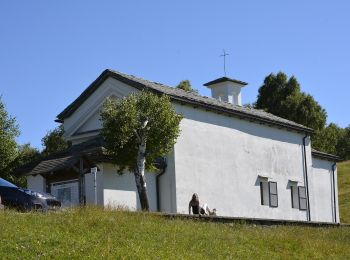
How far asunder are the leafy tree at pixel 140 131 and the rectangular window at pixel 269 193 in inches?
386

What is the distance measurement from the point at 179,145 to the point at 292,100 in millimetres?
42947

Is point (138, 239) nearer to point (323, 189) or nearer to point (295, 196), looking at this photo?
point (295, 196)

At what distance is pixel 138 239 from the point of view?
18.1 metres

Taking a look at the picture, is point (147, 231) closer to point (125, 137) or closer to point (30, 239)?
point (30, 239)

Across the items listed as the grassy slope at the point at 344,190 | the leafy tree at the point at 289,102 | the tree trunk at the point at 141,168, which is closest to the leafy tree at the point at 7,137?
the tree trunk at the point at 141,168

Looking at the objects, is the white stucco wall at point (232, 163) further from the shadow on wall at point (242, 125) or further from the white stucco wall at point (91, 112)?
the white stucco wall at point (91, 112)

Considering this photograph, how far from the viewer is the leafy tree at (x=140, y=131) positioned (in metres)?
28.2

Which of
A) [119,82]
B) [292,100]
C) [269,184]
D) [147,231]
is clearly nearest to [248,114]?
[269,184]

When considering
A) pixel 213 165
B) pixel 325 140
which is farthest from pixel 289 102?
pixel 213 165

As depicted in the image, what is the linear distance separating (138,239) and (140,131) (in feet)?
35.7

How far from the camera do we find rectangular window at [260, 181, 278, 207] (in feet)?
124

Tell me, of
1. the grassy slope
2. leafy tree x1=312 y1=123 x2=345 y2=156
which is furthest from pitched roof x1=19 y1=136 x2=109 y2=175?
leafy tree x1=312 y1=123 x2=345 y2=156

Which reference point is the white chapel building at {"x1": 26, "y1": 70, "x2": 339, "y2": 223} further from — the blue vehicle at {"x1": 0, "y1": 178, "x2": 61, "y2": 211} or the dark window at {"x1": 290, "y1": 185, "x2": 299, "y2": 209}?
the blue vehicle at {"x1": 0, "y1": 178, "x2": 61, "y2": 211}

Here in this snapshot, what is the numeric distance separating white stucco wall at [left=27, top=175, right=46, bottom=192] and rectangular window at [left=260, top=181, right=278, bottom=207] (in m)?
11.6
